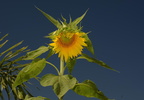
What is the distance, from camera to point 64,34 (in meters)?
1.10

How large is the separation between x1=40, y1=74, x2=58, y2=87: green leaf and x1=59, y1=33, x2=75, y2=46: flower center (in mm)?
159

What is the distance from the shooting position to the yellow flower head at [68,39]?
109cm

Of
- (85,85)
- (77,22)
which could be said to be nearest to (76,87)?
(85,85)

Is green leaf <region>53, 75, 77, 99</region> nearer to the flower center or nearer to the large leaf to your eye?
the large leaf

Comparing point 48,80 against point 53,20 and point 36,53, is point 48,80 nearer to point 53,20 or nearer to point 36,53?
point 36,53

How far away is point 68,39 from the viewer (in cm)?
113

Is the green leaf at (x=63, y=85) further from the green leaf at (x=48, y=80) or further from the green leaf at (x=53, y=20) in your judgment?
the green leaf at (x=53, y=20)

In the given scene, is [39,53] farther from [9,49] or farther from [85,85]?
[9,49]

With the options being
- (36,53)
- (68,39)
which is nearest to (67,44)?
(68,39)

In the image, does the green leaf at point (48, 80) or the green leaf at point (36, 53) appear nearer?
the green leaf at point (48, 80)

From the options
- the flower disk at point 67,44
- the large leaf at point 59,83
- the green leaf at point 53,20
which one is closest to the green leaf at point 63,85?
the large leaf at point 59,83

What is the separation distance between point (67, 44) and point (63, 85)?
0.20 m

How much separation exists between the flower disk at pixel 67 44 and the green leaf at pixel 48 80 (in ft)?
0.32

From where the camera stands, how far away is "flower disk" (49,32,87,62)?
1100 mm
